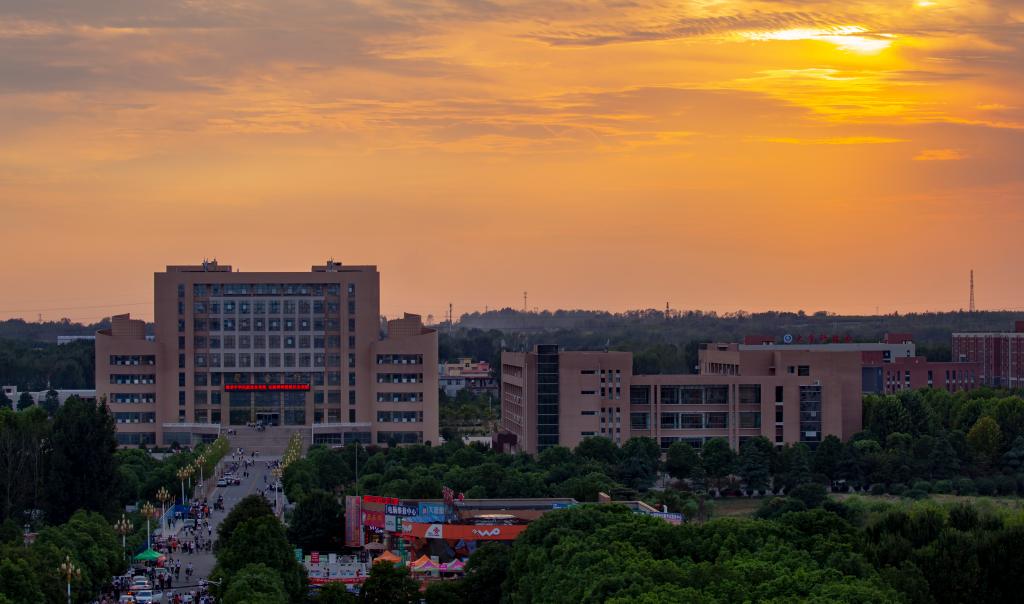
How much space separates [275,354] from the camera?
9738 cm

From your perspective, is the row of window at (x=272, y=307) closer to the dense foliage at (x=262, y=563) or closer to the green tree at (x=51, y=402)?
the green tree at (x=51, y=402)

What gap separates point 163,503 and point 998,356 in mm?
88272

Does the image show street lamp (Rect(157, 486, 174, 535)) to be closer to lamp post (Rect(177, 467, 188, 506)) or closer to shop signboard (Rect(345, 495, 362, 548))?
lamp post (Rect(177, 467, 188, 506))

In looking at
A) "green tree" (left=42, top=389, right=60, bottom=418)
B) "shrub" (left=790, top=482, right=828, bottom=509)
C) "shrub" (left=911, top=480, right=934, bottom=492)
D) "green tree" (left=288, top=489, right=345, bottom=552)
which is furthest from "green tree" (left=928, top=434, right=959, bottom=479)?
"green tree" (left=42, top=389, right=60, bottom=418)

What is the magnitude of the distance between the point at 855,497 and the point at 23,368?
90247 mm

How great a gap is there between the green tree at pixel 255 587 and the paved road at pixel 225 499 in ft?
25.2

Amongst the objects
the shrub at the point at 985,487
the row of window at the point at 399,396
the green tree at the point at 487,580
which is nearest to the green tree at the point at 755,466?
the shrub at the point at 985,487

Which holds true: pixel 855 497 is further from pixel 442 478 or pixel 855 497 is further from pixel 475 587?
pixel 475 587

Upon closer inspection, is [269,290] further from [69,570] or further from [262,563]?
[262,563]

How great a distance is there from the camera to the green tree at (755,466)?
249ft

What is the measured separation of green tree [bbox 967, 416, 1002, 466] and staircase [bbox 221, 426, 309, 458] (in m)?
34.8

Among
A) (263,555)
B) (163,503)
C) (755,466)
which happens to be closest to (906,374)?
(755,466)

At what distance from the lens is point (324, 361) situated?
3826 inches

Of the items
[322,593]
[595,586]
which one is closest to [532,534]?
[322,593]
